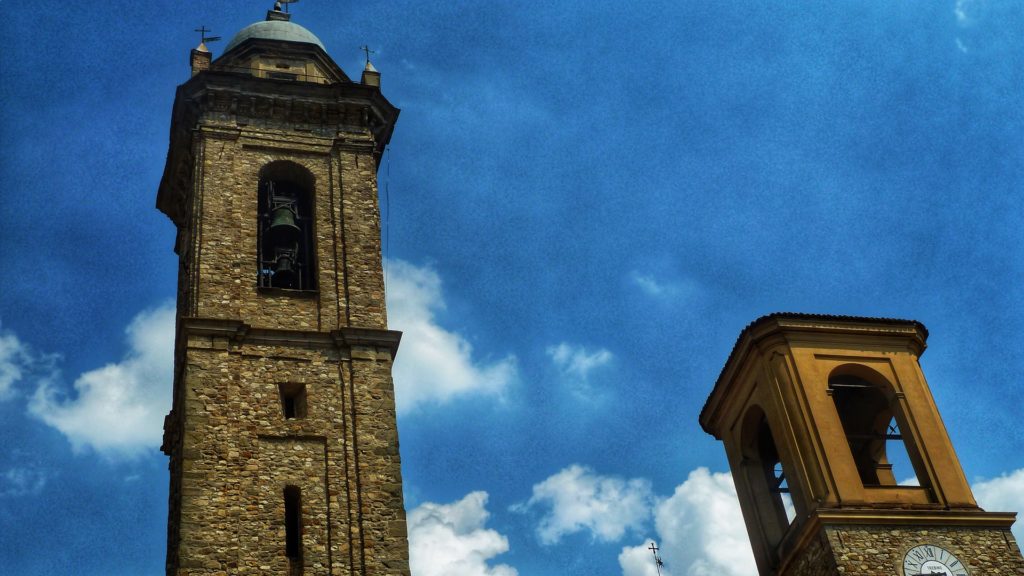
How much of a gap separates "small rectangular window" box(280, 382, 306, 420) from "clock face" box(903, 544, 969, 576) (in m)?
11.2

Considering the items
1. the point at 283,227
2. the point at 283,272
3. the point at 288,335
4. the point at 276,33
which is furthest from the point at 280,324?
the point at 276,33

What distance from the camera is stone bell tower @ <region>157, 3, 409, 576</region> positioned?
22.6m

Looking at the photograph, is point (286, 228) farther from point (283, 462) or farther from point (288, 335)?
point (283, 462)

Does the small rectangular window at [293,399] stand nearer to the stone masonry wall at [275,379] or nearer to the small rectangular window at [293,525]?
the stone masonry wall at [275,379]

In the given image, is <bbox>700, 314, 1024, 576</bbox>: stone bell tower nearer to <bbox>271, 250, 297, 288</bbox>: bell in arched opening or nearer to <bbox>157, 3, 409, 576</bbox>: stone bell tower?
<bbox>157, 3, 409, 576</bbox>: stone bell tower

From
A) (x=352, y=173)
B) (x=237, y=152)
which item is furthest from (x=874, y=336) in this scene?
(x=237, y=152)

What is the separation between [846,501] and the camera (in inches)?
760

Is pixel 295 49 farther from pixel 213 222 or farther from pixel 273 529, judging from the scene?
pixel 273 529

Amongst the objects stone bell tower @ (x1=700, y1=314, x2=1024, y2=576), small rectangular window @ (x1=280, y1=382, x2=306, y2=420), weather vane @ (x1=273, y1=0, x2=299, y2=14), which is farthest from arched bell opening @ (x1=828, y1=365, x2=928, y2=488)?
weather vane @ (x1=273, y1=0, x2=299, y2=14)

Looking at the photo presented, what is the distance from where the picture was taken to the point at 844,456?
65.2ft

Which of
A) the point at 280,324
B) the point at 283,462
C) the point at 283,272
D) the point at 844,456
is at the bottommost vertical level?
the point at 844,456

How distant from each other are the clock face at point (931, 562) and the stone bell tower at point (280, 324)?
851 cm

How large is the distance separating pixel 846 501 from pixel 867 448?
10.5 feet

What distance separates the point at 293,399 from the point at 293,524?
276 cm
